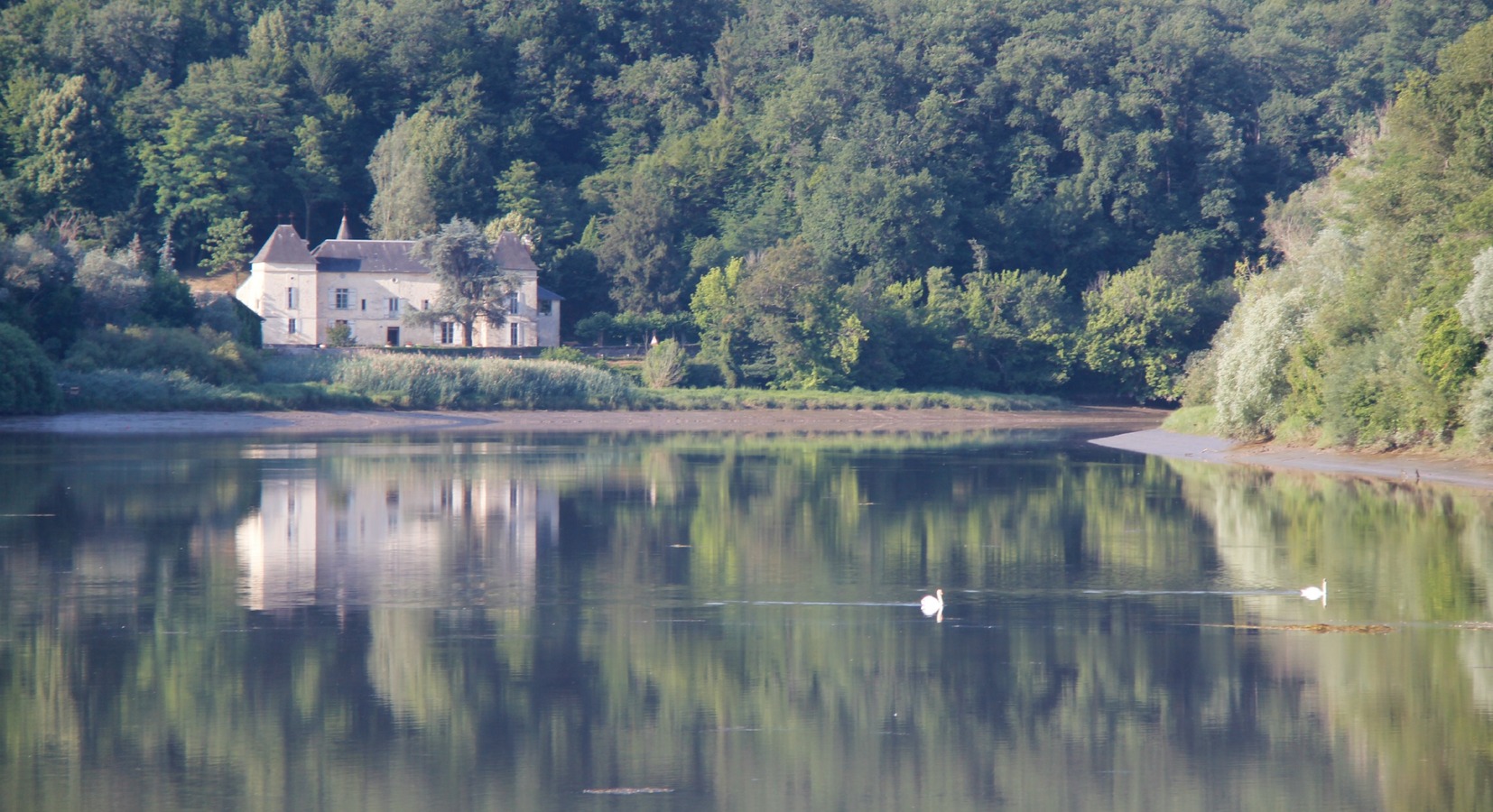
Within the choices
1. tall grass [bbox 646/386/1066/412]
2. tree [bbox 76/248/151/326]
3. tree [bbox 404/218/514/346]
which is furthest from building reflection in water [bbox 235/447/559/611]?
tree [bbox 404/218/514/346]

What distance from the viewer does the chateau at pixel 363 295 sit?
84438mm

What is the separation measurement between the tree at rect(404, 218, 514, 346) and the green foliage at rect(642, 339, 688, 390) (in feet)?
33.6

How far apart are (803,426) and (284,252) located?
110ft

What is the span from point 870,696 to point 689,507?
15.5m

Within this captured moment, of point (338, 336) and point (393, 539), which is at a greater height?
point (338, 336)

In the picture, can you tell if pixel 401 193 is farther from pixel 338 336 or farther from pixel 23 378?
pixel 23 378

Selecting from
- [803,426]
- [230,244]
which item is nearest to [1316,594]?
[803,426]

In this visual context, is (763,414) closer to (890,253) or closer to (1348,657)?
(890,253)

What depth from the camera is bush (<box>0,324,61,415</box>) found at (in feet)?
166

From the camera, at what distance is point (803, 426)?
6731cm

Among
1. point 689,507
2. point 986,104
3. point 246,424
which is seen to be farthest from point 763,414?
point 689,507

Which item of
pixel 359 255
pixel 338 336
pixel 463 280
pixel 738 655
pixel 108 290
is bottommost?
pixel 738 655

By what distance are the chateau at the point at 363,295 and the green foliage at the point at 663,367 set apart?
10.8 metres

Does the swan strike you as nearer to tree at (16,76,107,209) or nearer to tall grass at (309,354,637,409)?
tall grass at (309,354,637,409)
